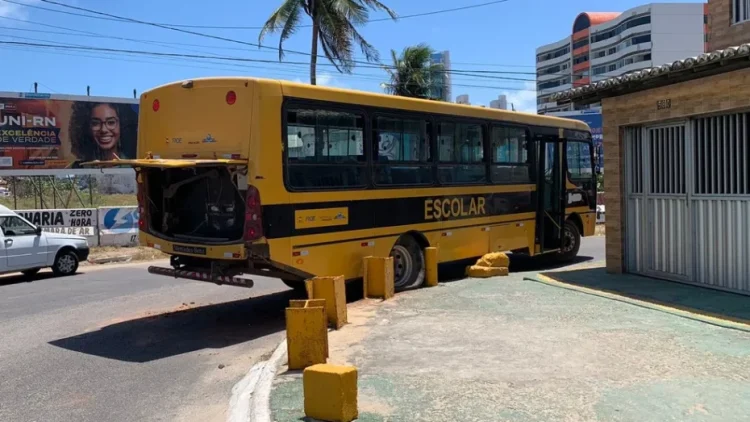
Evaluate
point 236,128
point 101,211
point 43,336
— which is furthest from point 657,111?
point 101,211

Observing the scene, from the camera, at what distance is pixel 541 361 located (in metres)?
6.28

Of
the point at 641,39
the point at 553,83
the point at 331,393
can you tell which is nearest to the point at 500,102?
the point at 641,39

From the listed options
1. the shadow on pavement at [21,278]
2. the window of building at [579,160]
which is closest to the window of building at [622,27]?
the window of building at [579,160]

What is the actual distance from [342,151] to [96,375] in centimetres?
451

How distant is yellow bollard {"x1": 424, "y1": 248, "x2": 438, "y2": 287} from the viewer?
10992 mm

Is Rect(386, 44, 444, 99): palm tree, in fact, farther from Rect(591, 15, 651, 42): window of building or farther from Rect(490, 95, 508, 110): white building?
Rect(591, 15, 651, 42): window of building

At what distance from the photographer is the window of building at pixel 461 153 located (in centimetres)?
1152

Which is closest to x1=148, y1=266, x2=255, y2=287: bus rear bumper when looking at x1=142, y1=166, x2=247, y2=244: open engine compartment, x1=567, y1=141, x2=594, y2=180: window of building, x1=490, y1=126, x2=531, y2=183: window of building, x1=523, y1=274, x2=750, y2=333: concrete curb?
x1=142, y1=166, x2=247, y2=244: open engine compartment

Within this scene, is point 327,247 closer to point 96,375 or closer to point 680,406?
point 96,375

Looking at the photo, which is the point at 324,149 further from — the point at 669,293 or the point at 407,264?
the point at 669,293

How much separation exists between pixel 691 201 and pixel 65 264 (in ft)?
44.6

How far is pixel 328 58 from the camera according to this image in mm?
26188

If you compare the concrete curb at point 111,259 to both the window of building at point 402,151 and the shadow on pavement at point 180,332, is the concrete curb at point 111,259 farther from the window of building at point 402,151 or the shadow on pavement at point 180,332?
the window of building at point 402,151

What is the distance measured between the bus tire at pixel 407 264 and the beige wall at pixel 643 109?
338 cm
